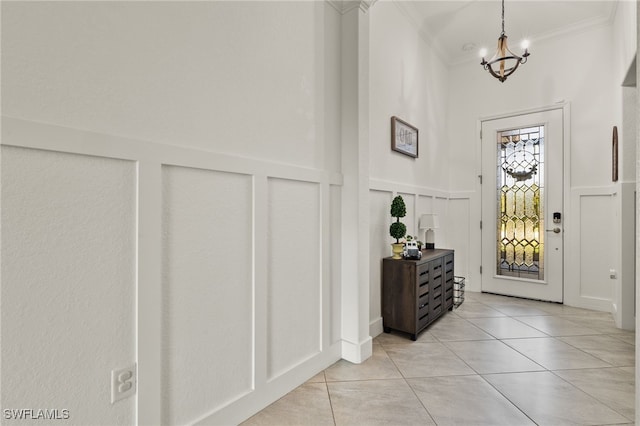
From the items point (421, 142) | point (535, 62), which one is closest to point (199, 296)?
point (421, 142)

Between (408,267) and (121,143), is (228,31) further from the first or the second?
(408,267)

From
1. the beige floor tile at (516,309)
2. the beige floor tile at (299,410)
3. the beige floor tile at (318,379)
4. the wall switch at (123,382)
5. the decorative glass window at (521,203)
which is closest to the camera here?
the wall switch at (123,382)

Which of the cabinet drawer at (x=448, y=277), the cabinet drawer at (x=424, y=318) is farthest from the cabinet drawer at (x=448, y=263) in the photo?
the cabinet drawer at (x=424, y=318)

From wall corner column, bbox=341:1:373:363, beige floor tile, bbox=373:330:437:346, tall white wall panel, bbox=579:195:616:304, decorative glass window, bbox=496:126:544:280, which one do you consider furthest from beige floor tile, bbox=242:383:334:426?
tall white wall panel, bbox=579:195:616:304

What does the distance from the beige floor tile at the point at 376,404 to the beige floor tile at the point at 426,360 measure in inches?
8.3

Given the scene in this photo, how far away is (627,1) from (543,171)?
1.66 meters

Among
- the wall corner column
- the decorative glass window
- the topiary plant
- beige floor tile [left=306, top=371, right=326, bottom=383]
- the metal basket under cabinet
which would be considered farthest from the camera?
the decorative glass window

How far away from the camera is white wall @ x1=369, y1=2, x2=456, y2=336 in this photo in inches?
108

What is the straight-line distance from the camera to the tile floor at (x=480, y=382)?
5.17 feet

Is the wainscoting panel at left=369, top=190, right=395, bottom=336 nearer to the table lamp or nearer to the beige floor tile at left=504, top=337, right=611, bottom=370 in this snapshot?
the table lamp

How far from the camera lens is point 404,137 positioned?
317cm

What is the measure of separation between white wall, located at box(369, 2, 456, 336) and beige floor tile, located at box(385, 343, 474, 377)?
0.36m

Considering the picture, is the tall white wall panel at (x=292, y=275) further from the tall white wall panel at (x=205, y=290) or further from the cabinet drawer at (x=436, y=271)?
the cabinet drawer at (x=436, y=271)

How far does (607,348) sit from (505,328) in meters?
0.67
